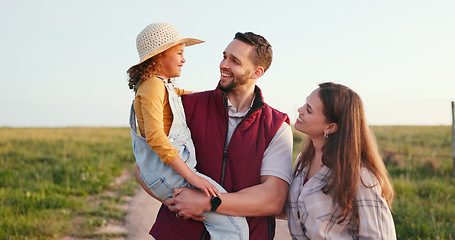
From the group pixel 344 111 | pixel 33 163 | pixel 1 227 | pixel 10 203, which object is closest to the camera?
pixel 344 111

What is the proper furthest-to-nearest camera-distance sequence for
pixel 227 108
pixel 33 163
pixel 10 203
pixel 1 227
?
1. pixel 33 163
2. pixel 10 203
3. pixel 1 227
4. pixel 227 108

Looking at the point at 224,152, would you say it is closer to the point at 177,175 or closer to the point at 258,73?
the point at 177,175

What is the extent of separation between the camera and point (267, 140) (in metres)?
3.30

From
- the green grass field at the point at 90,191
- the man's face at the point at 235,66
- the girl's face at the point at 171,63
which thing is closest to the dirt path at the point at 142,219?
the green grass field at the point at 90,191

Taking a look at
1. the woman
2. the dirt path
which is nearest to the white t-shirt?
the woman

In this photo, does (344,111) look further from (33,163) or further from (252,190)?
(33,163)

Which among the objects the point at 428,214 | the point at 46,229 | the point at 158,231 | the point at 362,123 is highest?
the point at 362,123

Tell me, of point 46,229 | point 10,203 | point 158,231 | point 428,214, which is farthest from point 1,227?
point 428,214

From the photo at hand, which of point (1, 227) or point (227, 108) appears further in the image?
point (1, 227)

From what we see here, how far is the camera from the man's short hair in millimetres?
3582

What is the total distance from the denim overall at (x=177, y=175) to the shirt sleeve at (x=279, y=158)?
0.39 m

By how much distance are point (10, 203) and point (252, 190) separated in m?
6.71

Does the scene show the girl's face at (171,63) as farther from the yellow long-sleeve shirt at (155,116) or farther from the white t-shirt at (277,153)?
the white t-shirt at (277,153)

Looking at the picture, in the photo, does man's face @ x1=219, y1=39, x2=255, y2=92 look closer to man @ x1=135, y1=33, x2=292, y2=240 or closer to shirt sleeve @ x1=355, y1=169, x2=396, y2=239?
man @ x1=135, y1=33, x2=292, y2=240
